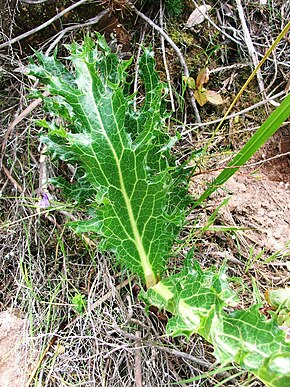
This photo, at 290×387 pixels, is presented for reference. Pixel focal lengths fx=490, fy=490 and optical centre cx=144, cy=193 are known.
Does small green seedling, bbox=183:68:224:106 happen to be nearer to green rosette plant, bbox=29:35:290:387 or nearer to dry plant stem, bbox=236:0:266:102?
dry plant stem, bbox=236:0:266:102

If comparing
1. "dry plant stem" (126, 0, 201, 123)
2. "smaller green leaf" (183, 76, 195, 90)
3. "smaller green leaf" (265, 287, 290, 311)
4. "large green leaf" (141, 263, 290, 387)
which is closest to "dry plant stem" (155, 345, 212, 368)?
"large green leaf" (141, 263, 290, 387)

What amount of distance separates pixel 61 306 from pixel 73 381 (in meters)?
0.26

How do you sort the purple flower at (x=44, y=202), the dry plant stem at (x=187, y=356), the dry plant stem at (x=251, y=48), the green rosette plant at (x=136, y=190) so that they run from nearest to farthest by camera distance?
the green rosette plant at (x=136, y=190) → the dry plant stem at (x=187, y=356) → the purple flower at (x=44, y=202) → the dry plant stem at (x=251, y=48)

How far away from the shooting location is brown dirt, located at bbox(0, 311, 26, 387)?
1.66 m

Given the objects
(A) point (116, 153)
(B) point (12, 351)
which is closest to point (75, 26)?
(A) point (116, 153)

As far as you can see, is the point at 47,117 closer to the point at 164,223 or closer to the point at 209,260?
the point at 164,223

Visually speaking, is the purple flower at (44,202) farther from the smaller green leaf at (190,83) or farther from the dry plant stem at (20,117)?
the smaller green leaf at (190,83)

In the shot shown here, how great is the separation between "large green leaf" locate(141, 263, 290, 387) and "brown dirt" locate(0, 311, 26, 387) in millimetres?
542

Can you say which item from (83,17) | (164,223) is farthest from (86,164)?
(83,17)

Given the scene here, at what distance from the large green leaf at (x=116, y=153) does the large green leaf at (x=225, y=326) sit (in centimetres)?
17

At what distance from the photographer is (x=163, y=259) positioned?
159cm

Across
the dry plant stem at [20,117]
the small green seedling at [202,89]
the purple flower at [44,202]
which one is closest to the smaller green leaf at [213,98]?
the small green seedling at [202,89]

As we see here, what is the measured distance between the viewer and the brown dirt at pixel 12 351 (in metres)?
1.66

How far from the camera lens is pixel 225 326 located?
4.46 feet
